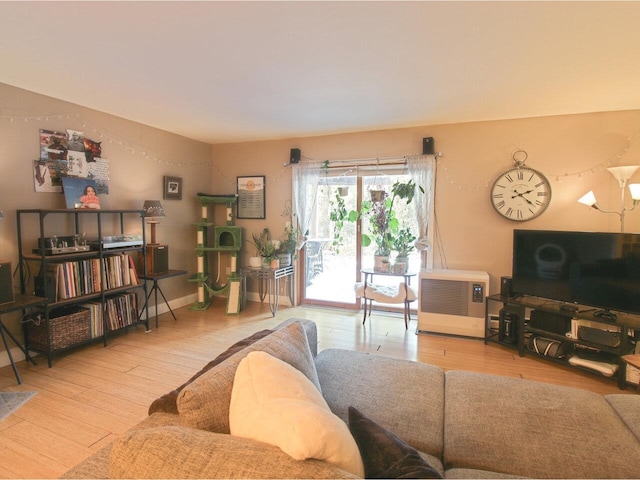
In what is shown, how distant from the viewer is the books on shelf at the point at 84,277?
281 centimetres

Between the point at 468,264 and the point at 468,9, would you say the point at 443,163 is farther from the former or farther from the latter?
the point at 468,9

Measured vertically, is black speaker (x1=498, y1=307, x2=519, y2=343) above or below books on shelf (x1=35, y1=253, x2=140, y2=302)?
below

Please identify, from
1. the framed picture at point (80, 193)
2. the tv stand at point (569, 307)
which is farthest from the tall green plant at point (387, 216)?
the framed picture at point (80, 193)

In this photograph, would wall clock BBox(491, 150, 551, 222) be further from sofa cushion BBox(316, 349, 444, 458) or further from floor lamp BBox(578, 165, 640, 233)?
sofa cushion BBox(316, 349, 444, 458)

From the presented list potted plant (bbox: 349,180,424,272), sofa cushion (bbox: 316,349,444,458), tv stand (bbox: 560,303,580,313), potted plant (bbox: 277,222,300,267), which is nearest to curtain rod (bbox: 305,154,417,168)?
potted plant (bbox: 349,180,424,272)

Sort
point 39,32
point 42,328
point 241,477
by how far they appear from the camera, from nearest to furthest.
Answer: point 241,477
point 39,32
point 42,328

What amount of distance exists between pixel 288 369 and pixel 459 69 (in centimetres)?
238

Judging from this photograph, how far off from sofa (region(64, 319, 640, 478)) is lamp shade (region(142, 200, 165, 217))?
9.39 feet

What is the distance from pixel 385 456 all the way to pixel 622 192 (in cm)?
372

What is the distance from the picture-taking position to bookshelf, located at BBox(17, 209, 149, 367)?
2.81 m

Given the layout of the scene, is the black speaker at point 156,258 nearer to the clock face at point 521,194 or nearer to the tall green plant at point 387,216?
the tall green plant at point 387,216

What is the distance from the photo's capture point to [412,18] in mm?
1754

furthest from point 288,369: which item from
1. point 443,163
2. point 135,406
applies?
point 443,163

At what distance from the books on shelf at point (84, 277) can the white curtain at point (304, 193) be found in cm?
211
